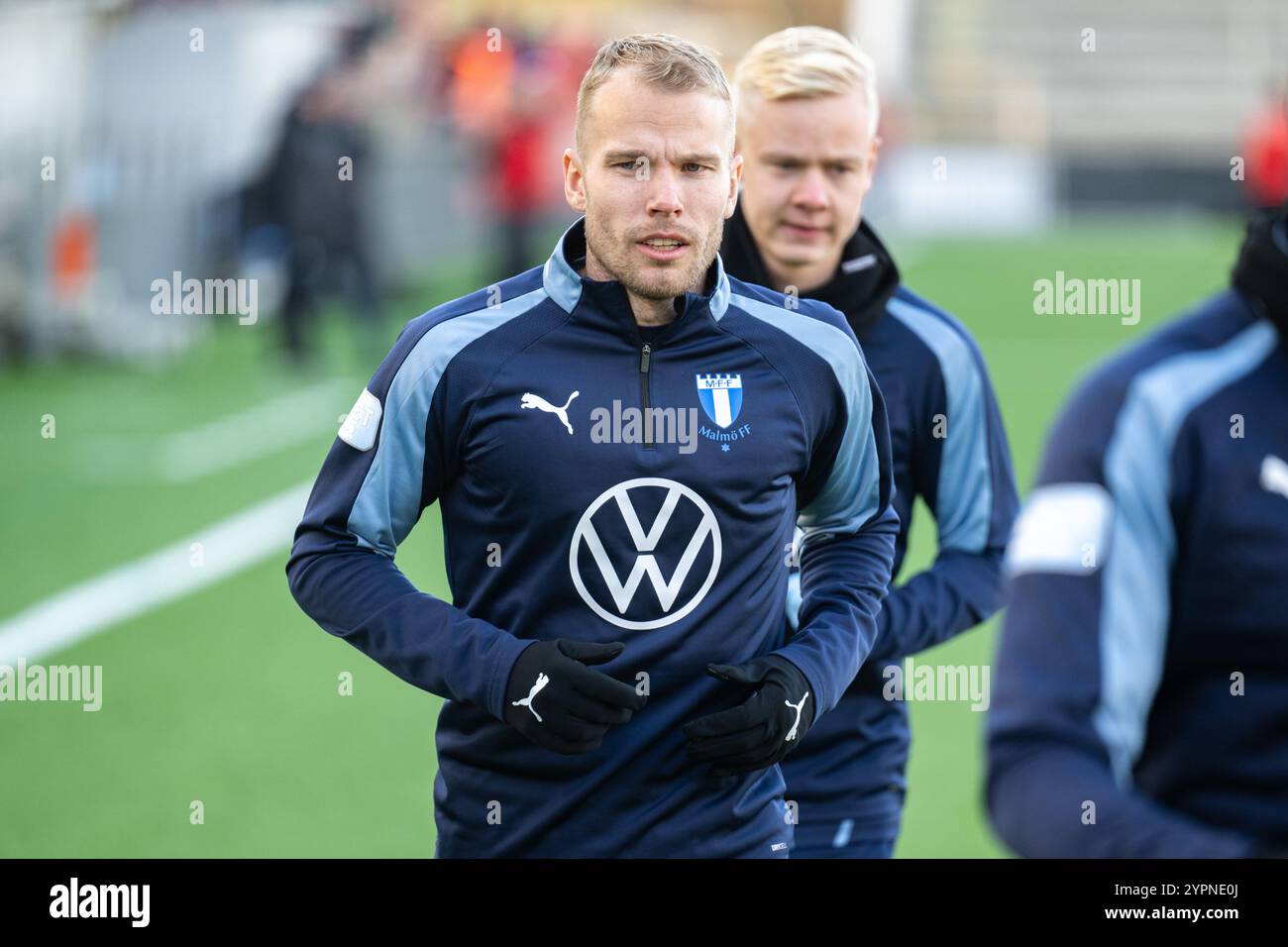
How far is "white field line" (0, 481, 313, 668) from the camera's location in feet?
A: 26.3

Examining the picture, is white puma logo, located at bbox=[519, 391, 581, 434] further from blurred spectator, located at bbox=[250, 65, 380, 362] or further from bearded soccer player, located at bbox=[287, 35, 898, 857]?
blurred spectator, located at bbox=[250, 65, 380, 362]

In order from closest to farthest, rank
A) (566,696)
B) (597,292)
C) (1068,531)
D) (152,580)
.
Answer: (1068,531) → (566,696) → (597,292) → (152,580)

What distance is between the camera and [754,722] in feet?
8.77

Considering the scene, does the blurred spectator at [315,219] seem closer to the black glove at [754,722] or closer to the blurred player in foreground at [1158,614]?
the black glove at [754,722]

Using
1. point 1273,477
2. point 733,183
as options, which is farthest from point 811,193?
point 1273,477

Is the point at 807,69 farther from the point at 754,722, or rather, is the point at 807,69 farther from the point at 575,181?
the point at 754,722

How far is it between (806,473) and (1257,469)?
3.56 feet

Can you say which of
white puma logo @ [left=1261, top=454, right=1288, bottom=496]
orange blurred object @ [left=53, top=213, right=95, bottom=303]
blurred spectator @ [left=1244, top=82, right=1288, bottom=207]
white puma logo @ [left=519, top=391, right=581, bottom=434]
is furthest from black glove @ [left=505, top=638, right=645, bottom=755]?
blurred spectator @ [left=1244, top=82, right=1288, bottom=207]

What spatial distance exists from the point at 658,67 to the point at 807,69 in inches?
29.8

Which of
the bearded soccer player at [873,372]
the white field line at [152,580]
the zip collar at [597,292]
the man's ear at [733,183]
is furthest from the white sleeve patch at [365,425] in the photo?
the white field line at [152,580]

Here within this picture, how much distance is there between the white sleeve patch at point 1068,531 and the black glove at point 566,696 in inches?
32.1

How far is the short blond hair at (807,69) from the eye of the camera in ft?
11.2
